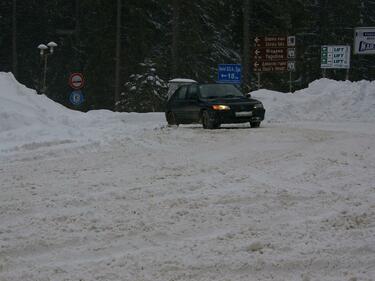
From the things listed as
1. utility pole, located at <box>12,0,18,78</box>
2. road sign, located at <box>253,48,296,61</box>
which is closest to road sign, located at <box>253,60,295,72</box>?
road sign, located at <box>253,48,296,61</box>

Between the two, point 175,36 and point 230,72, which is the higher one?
point 175,36

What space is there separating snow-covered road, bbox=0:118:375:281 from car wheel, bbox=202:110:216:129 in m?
5.69

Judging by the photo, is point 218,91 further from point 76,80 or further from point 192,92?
point 76,80

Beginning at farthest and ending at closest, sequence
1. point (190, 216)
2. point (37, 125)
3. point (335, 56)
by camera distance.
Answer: point (335, 56) → point (37, 125) → point (190, 216)

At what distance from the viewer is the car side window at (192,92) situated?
726 inches

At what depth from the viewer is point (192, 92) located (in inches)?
734

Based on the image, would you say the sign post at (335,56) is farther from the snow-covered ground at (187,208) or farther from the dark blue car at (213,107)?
the snow-covered ground at (187,208)

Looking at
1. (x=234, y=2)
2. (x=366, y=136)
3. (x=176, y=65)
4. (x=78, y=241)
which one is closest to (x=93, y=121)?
(x=366, y=136)

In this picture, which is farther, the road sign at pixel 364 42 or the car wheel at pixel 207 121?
the road sign at pixel 364 42

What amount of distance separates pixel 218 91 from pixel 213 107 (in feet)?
4.24

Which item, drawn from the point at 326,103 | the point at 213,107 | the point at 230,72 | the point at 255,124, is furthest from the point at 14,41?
the point at 255,124

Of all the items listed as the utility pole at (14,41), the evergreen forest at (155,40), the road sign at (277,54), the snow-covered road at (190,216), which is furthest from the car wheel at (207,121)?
the utility pole at (14,41)

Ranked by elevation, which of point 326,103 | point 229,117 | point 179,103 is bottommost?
point 326,103

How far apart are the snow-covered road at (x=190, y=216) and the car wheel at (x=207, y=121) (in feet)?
18.7
